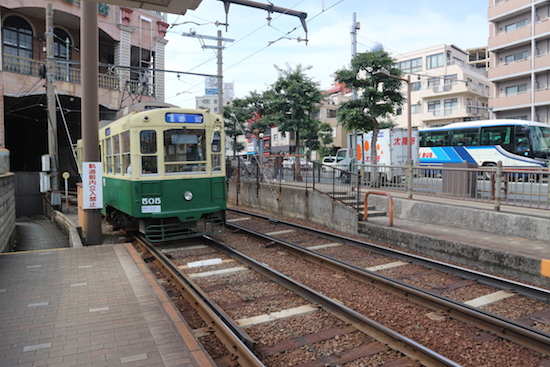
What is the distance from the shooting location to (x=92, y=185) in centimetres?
930

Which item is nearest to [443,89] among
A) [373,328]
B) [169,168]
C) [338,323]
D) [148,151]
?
[169,168]

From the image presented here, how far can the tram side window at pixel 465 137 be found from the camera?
24.2 meters

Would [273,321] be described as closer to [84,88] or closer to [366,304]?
[366,304]

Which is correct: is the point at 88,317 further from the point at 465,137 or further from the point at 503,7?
the point at 503,7

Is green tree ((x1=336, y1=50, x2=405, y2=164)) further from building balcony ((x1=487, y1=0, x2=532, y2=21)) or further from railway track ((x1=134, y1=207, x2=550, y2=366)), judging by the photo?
building balcony ((x1=487, y1=0, x2=532, y2=21))

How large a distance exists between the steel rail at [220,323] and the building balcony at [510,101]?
117 ft

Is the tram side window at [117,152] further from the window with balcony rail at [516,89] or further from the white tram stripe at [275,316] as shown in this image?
the window with balcony rail at [516,89]

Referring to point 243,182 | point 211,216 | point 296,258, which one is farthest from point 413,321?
point 243,182

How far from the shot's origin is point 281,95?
21.7m

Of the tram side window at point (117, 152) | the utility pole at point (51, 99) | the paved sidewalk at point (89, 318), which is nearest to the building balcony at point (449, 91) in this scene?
the utility pole at point (51, 99)

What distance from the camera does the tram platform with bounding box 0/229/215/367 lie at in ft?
12.3

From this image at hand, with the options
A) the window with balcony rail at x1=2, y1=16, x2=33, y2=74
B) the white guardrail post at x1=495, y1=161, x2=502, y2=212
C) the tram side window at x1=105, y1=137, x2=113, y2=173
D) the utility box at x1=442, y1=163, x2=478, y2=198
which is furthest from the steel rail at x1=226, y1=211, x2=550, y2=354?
the window with balcony rail at x1=2, y1=16, x2=33, y2=74

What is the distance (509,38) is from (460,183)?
30.6 meters

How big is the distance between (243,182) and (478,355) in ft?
46.3
